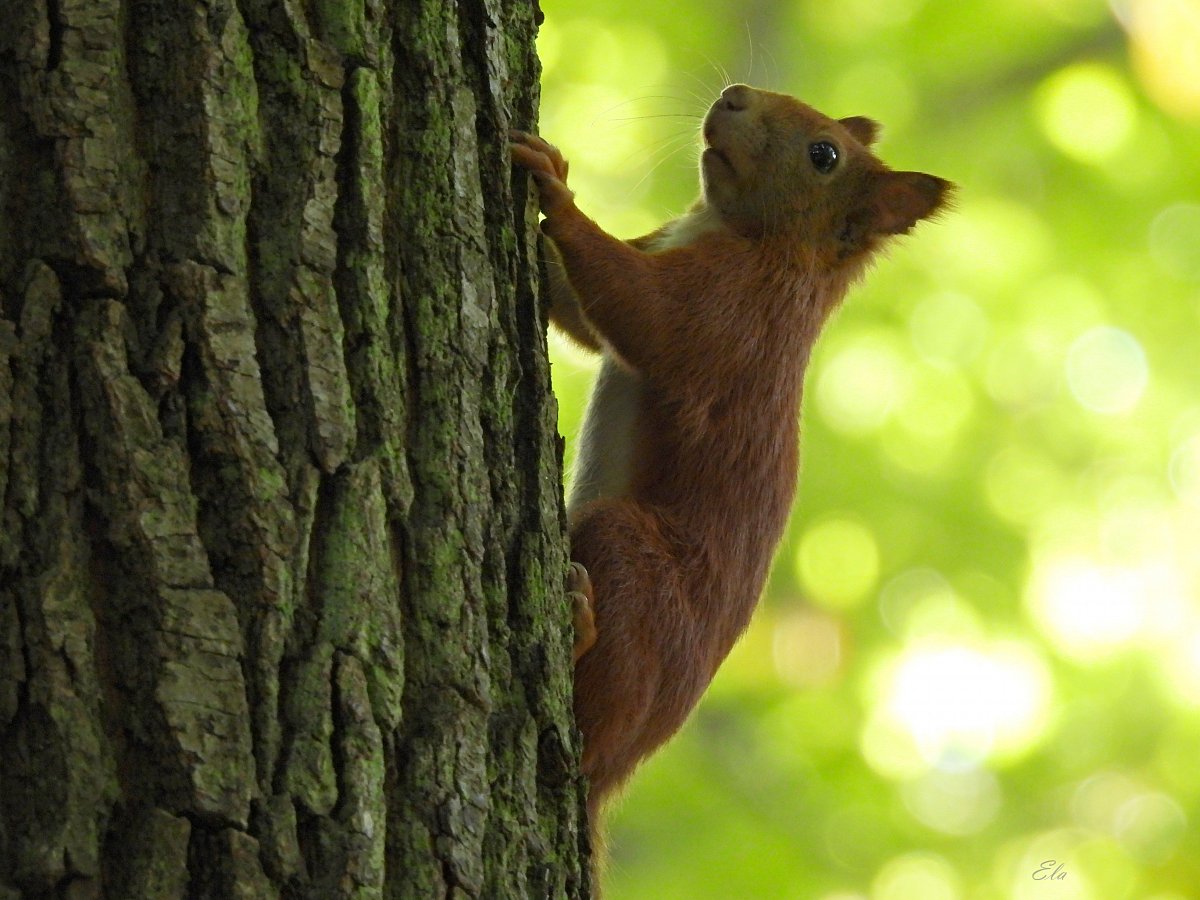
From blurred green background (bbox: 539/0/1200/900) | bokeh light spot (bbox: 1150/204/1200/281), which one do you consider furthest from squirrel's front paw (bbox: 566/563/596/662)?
bokeh light spot (bbox: 1150/204/1200/281)

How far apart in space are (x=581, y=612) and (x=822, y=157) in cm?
162

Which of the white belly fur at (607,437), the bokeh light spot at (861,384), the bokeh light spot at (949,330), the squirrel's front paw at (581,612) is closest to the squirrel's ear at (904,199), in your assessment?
the white belly fur at (607,437)

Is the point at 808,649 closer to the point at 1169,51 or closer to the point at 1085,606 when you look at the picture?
the point at 1085,606

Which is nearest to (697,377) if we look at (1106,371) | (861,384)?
(861,384)

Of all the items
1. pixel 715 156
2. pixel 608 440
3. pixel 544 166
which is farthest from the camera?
pixel 715 156

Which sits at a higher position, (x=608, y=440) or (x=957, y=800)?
(x=957, y=800)

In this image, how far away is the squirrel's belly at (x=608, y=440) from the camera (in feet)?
9.06

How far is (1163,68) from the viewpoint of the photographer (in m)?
5.73

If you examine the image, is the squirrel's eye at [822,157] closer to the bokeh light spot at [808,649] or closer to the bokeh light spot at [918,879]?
the bokeh light spot at [808,649]

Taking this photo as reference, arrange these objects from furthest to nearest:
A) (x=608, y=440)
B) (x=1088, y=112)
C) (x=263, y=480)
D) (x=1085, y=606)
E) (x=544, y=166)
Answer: (x=1088, y=112) → (x=1085, y=606) → (x=608, y=440) → (x=544, y=166) → (x=263, y=480)

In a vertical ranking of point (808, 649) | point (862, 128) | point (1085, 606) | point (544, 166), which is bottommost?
point (544, 166)

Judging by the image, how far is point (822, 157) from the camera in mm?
3414

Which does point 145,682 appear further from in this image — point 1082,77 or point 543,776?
point 1082,77

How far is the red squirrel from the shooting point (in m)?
2.36
